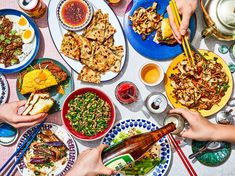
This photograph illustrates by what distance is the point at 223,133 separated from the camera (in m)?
2.32

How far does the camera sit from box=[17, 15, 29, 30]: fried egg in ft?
7.91

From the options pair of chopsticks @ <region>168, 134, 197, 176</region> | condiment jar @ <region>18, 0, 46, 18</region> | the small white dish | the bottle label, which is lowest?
pair of chopsticks @ <region>168, 134, 197, 176</region>

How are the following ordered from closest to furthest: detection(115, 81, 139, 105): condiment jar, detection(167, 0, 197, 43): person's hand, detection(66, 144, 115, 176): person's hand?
detection(66, 144, 115, 176): person's hand → detection(167, 0, 197, 43): person's hand → detection(115, 81, 139, 105): condiment jar

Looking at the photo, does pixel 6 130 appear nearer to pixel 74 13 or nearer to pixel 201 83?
pixel 74 13

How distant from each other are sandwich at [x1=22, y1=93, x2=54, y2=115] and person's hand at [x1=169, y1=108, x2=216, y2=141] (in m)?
0.68

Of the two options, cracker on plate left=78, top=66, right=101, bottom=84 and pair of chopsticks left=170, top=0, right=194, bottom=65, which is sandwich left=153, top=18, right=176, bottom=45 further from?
cracker on plate left=78, top=66, right=101, bottom=84

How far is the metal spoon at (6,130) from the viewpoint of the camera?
7.89 ft

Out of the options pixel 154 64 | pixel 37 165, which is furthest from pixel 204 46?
pixel 37 165

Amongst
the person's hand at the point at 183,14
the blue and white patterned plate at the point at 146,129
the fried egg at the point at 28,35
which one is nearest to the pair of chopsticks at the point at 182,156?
the blue and white patterned plate at the point at 146,129

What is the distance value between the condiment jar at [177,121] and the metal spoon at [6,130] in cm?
87

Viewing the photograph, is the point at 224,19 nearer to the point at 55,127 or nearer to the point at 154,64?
the point at 154,64

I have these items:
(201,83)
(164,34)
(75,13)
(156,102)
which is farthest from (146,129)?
(75,13)

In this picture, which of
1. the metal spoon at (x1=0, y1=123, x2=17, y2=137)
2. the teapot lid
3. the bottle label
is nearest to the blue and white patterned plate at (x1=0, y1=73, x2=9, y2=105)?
the metal spoon at (x1=0, y1=123, x2=17, y2=137)

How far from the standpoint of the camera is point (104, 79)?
7.92ft
